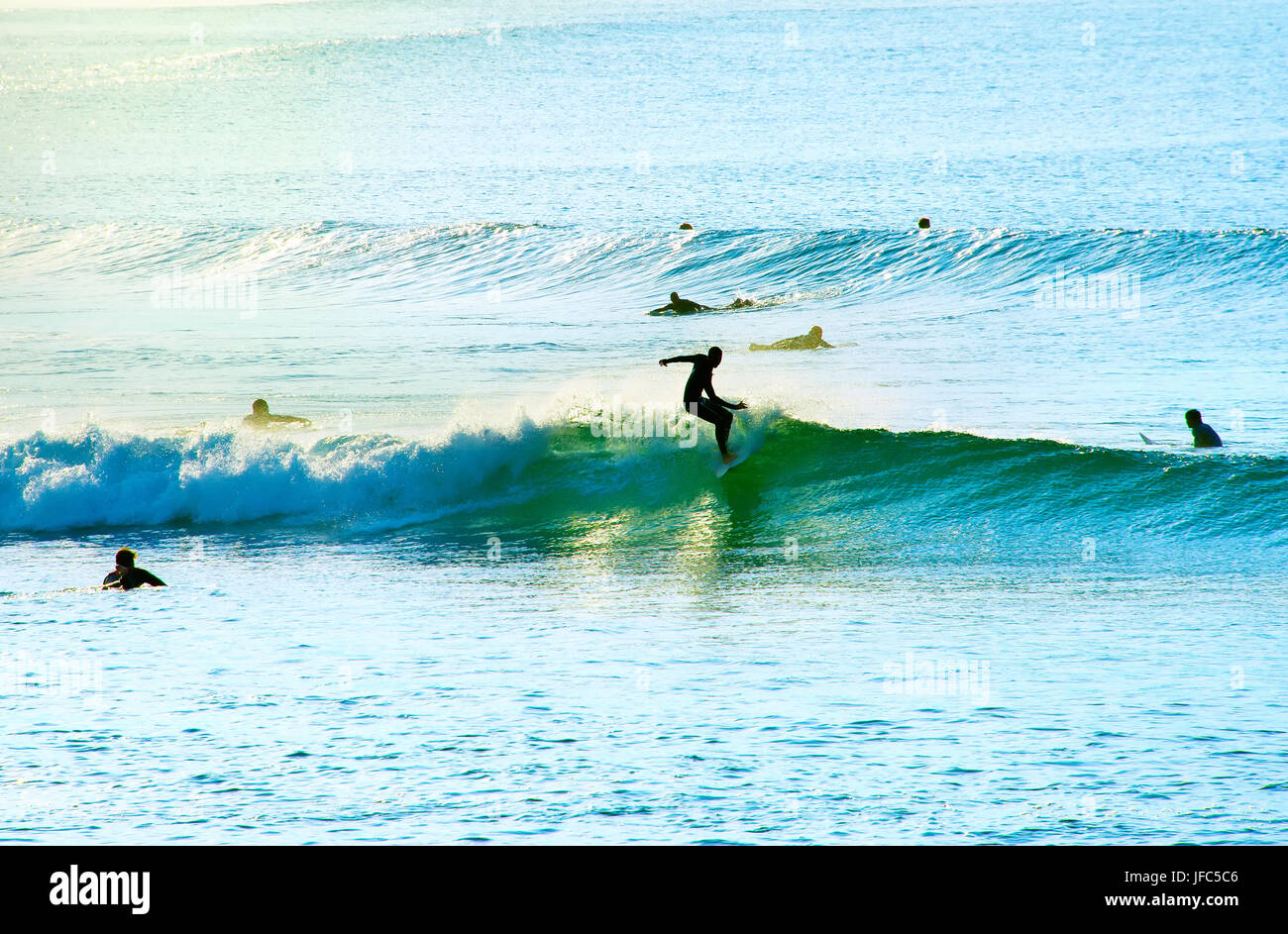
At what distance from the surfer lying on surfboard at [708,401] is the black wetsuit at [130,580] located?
16.6 feet

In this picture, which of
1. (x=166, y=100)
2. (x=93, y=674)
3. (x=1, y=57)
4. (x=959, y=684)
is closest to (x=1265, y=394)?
(x=959, y=684)

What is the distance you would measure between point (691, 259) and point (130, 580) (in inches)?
1078

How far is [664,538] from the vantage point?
1322 centimetres

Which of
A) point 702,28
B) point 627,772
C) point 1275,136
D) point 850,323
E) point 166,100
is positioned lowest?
point 627,772

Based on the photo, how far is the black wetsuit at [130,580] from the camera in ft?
36.7

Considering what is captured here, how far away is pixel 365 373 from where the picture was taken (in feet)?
75.5

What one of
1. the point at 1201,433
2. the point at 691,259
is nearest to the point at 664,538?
the point at 1201,433

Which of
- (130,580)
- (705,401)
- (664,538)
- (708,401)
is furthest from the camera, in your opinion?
(705,401)

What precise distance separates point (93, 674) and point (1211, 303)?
80.6ft

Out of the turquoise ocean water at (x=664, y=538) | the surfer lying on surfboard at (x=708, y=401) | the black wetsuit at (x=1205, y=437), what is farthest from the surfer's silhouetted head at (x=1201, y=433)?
the surfer lying on surfboard at (x=708, y=401)

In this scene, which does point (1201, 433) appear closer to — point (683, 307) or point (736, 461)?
point (736, 461)

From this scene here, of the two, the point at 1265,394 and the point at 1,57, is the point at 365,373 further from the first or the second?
the point at 1,57

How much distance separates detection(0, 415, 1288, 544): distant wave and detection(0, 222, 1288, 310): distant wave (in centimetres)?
1631

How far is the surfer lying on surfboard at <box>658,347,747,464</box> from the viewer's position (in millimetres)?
13227
